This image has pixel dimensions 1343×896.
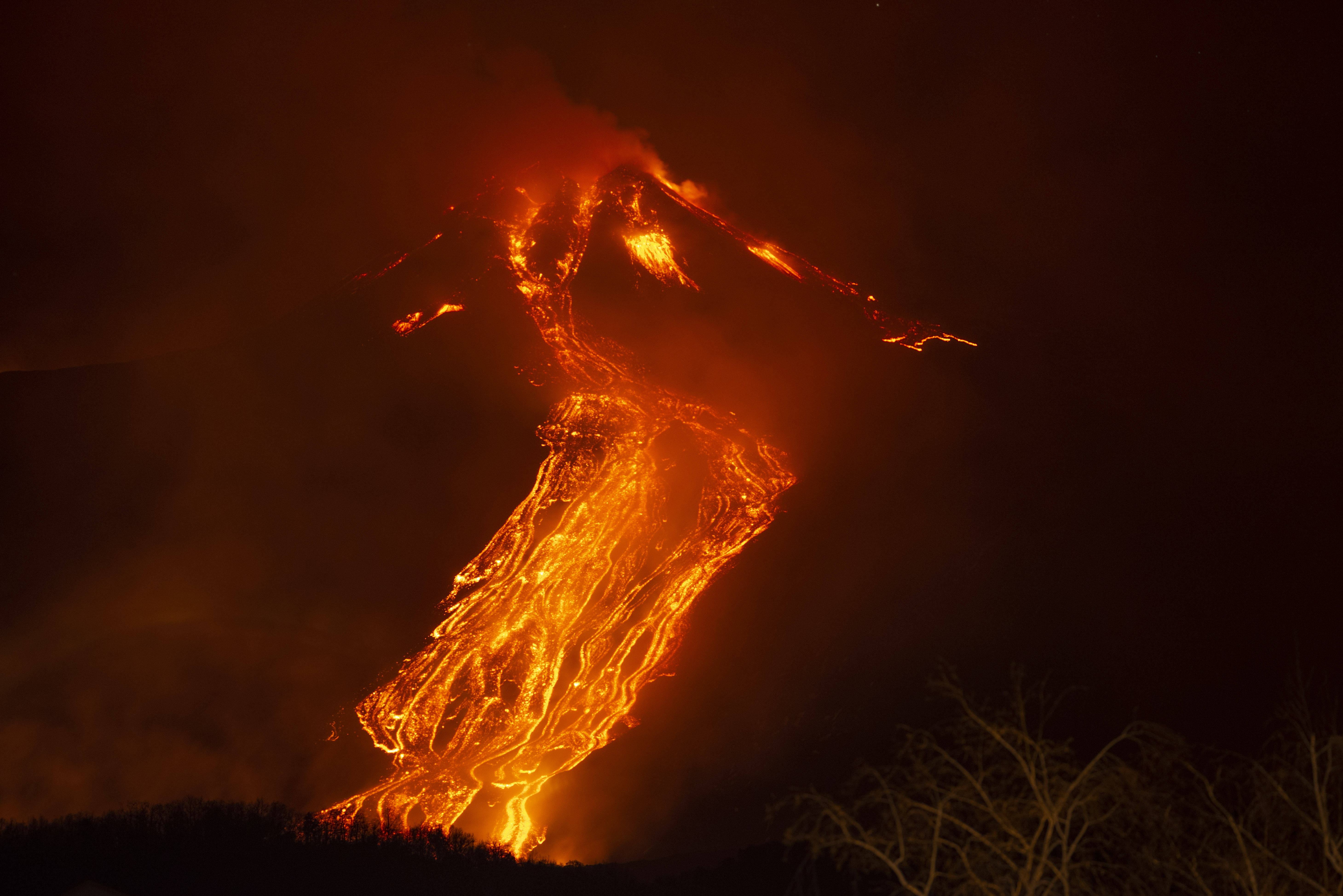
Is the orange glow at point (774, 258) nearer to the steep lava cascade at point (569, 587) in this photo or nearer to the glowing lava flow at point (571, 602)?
the steep lava cascade at point (569, 587)

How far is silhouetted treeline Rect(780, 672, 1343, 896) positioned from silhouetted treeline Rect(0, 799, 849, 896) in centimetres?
742

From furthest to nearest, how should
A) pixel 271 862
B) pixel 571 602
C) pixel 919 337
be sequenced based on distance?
pixel 919 337 → pixel 571 602 → pixel 271 862

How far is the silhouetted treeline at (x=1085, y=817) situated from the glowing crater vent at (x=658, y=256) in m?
37.5

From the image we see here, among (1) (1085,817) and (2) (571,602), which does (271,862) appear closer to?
(2) (571,602)

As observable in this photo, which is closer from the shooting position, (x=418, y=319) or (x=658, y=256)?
(x=418, y=319)

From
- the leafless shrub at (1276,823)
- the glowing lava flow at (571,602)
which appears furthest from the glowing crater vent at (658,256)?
the leafless shrub at (1276,823)

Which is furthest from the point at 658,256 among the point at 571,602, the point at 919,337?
the point at 571,602

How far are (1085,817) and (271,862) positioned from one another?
64.7 feet

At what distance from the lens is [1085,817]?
13.0 m

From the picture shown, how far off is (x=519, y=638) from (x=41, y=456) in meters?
26.4

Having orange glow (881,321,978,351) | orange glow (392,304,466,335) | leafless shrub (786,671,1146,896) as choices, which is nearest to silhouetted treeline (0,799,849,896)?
leafless shrub (786,671,1146,896)

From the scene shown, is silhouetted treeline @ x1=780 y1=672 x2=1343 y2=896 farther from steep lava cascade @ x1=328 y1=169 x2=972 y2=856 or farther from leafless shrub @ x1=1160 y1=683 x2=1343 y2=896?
steep lava cascade @ x1=328 y1=169 x2=972 y2=856

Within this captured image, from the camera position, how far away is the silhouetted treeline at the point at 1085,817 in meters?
12.0

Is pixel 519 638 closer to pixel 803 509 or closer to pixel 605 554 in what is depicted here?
pixel 605 554
